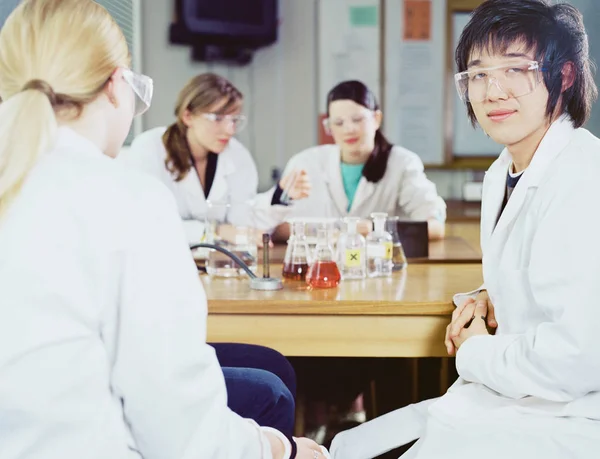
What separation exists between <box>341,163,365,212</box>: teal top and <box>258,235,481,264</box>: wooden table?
0.59 m

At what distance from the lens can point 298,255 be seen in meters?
1.84

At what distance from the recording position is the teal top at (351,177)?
315 cm

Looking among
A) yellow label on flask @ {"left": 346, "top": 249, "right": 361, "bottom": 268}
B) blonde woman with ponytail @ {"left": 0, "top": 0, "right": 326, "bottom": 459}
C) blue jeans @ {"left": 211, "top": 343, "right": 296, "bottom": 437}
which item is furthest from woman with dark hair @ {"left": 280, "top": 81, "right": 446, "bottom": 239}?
blonde woman with ponytail @ {"left": 0, "top": 0, "right": 326, "bottom": 459}

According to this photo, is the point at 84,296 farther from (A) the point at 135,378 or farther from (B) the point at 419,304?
(B) the point at 419,304

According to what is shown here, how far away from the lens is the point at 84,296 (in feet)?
2.73

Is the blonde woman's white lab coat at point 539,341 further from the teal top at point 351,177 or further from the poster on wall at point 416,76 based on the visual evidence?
the poster on wall at point 416,76

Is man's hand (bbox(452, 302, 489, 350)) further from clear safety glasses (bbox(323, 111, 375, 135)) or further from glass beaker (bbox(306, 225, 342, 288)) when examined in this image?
clear safety glasses (bbox(323, 111, 375, 135))

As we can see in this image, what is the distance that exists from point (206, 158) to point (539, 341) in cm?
211

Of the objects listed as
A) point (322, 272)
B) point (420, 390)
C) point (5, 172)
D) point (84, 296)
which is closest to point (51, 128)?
point (5, 172)

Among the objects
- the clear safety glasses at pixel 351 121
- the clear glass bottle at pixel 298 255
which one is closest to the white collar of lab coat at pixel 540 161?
the clear glass bottle at pixel 298 255

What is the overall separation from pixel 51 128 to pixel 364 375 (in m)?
1.96

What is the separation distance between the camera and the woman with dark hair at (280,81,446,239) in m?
2.87

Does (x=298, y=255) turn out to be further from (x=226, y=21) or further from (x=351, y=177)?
(x=226, y=21)

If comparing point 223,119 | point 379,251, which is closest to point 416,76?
point 223,119
